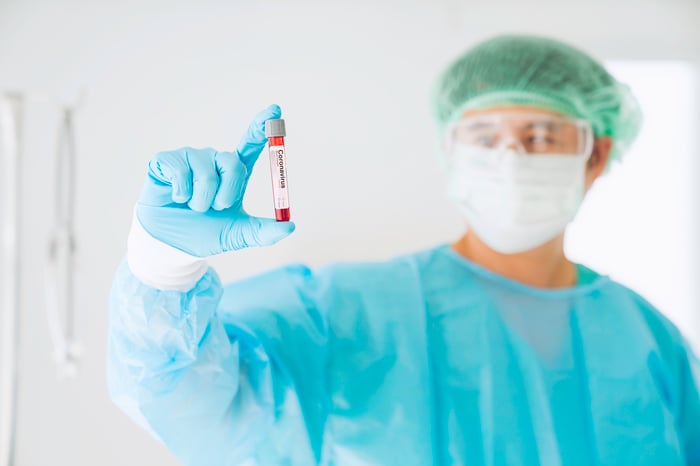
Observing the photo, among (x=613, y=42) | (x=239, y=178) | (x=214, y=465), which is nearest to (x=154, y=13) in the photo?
(x=239, y=178)

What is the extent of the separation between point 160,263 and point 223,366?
21 centimetres

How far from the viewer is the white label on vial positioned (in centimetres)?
82

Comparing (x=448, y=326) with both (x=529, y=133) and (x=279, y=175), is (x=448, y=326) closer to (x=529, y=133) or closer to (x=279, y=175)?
(x=529, y=133)

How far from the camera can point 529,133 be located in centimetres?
133

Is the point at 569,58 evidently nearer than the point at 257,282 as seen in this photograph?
No

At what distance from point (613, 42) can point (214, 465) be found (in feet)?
5.33

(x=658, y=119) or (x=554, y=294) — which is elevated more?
(x=658, y=119)

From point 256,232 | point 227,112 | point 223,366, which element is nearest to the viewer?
point 256,232

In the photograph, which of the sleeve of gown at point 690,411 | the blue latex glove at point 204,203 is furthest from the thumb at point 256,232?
the sleeve of gown at point 690,411

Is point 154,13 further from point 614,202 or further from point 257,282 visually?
point 614,202

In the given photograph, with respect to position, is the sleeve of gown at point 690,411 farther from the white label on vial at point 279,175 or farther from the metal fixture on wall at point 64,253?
the metal fixture on wall at point 64,253

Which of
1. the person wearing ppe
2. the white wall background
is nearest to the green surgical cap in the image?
the person wearing ppe

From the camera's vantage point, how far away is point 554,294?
1.37m

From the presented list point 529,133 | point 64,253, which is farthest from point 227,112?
point 529,133
